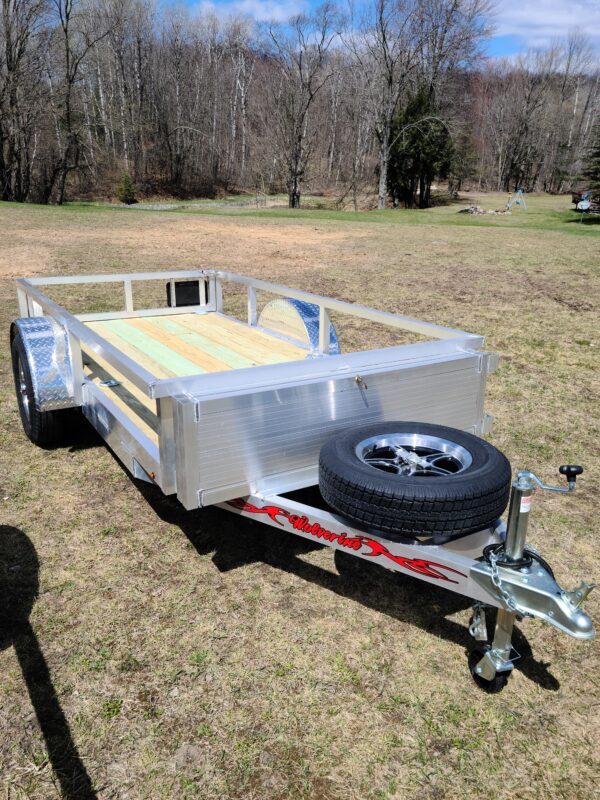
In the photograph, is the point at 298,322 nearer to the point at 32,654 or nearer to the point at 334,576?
the point at 334,576

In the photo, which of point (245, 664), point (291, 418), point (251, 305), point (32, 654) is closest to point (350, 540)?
point (291, 418)

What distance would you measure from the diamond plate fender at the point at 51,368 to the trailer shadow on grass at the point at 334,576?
757 mm

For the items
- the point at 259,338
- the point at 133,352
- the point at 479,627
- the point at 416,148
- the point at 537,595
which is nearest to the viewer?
the point at 537,595

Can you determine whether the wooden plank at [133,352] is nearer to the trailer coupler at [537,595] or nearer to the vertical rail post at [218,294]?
the vertical rail post at [218,294]

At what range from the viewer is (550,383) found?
5973 millimetres

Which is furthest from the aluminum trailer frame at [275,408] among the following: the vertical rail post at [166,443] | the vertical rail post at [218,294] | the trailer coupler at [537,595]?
the vertical rail post at [218,294]

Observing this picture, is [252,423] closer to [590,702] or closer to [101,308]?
[590,702]

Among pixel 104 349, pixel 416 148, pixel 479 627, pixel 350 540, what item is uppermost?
pixel 416 148

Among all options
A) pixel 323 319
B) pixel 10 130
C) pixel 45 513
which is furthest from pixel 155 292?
pixel 10 130

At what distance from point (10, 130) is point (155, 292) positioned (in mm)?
29587

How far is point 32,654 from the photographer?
2.45m

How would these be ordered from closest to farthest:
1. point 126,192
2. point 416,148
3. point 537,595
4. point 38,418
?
point 537,595
point 38,418
point 416,148
point 126,192

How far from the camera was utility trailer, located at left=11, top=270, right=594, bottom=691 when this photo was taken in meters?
2.10

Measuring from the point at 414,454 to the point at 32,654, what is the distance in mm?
1680
